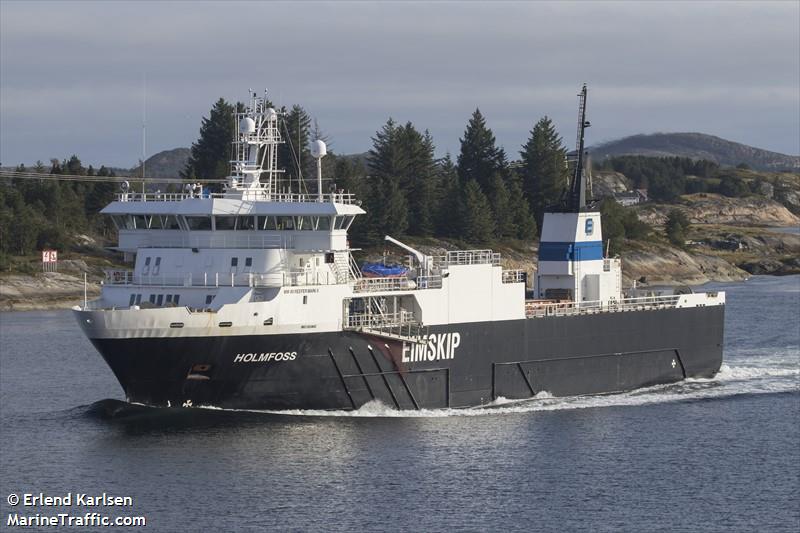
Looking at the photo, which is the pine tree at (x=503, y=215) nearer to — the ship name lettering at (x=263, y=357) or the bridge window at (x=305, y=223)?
the bridge window at (x=305, y=223)

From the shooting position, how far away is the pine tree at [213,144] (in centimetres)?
10169

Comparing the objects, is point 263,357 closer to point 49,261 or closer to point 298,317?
point 298,317

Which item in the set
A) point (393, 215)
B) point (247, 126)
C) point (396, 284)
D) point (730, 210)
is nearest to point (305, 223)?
point (396, 284)

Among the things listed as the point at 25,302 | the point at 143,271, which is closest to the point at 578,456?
the point at 143,271

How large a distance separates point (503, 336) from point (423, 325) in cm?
374

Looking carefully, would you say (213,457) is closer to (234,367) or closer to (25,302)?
(234,367)

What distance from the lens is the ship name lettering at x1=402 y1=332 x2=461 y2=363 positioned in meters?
42.1

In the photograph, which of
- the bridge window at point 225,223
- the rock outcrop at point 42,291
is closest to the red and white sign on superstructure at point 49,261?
the rock outcrop at point 42,291

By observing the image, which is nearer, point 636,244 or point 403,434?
point 403,434

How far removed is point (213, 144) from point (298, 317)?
214 feet

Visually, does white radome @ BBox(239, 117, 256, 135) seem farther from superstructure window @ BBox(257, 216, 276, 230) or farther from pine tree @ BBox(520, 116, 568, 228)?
pine tree @ BBox(520, 116, 568, 228)

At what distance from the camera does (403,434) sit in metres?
39.2

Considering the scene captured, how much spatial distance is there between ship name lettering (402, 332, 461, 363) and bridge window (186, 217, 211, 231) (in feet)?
22.8

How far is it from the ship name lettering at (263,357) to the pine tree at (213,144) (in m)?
62.4
